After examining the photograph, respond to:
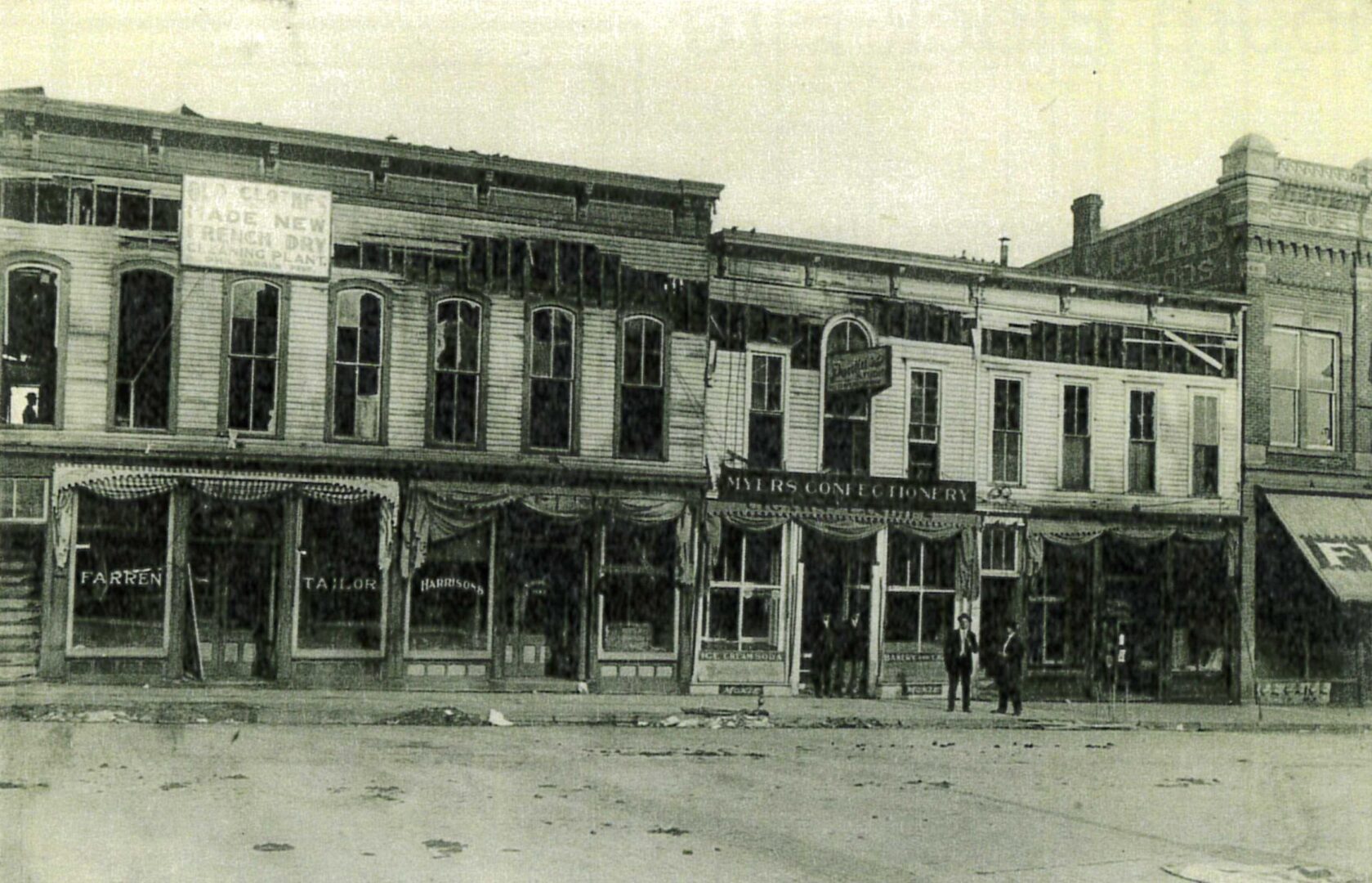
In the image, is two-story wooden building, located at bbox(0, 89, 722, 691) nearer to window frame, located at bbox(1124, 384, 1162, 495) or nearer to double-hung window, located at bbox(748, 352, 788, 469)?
double-hung window, located at bbox(748, 352, 788, 469)

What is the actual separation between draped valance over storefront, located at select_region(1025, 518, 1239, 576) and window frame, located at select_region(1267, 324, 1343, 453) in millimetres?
2417

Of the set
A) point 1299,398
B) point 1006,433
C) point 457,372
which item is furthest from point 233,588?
point 1299,398

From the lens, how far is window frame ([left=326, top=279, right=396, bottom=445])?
21.5m

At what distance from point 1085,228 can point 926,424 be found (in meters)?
9.70

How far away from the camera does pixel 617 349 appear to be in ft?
76.4

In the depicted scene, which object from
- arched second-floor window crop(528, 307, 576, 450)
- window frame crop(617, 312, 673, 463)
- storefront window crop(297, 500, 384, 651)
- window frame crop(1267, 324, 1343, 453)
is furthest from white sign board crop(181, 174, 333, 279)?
window frame crop(1267, 324, 1343, 453)

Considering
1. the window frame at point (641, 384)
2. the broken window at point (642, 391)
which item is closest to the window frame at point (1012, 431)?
the window frame at point (641, 384)

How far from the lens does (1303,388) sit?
91.9 feet

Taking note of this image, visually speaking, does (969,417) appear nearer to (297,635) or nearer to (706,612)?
(706,612)

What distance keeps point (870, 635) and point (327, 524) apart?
1008cm

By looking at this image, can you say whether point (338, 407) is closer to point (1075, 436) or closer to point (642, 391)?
point (642, 391)

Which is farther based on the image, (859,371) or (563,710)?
(859,371)

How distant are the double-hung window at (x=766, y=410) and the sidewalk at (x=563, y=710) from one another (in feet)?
14.3

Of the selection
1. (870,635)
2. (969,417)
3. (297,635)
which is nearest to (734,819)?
(297,635)
